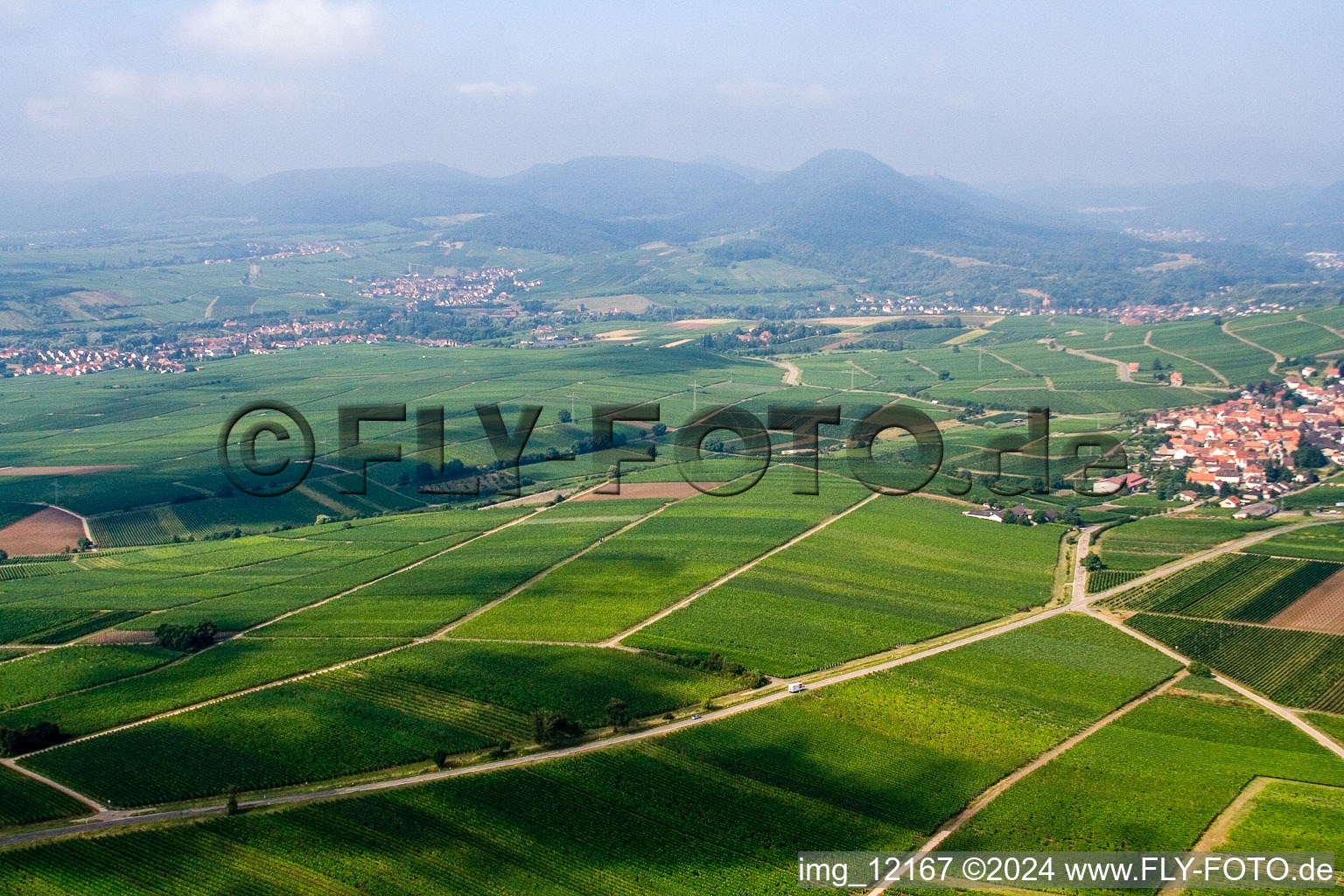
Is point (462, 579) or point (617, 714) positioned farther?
point (462, 579)

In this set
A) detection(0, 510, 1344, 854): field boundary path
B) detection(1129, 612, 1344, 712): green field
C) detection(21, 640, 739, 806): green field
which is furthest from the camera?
detection(1129, 612, 1344, 712): green field

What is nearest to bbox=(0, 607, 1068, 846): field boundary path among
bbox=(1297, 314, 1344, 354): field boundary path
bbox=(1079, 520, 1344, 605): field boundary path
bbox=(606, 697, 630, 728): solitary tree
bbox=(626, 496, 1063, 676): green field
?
bbox=(606, 697, 630, 728): solitary tree

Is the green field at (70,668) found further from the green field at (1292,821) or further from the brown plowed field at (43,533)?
the green field at (1292,821)

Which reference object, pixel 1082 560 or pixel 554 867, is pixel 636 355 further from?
pixel 554 867

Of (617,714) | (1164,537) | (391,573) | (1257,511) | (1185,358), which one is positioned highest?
(1185,358)

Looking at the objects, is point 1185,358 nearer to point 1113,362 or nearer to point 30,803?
point 1113,362

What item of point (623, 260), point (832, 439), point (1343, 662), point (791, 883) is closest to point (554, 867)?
point (791, 883)

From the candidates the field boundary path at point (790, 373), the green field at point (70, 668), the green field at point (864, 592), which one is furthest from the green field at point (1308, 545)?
the field boundary path at point (790, 373)

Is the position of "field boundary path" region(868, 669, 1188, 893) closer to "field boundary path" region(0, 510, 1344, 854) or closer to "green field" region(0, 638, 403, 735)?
"field boundary path" region(0, 510, 1344, 854)

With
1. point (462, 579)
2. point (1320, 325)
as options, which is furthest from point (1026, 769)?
point (1320, 325)
